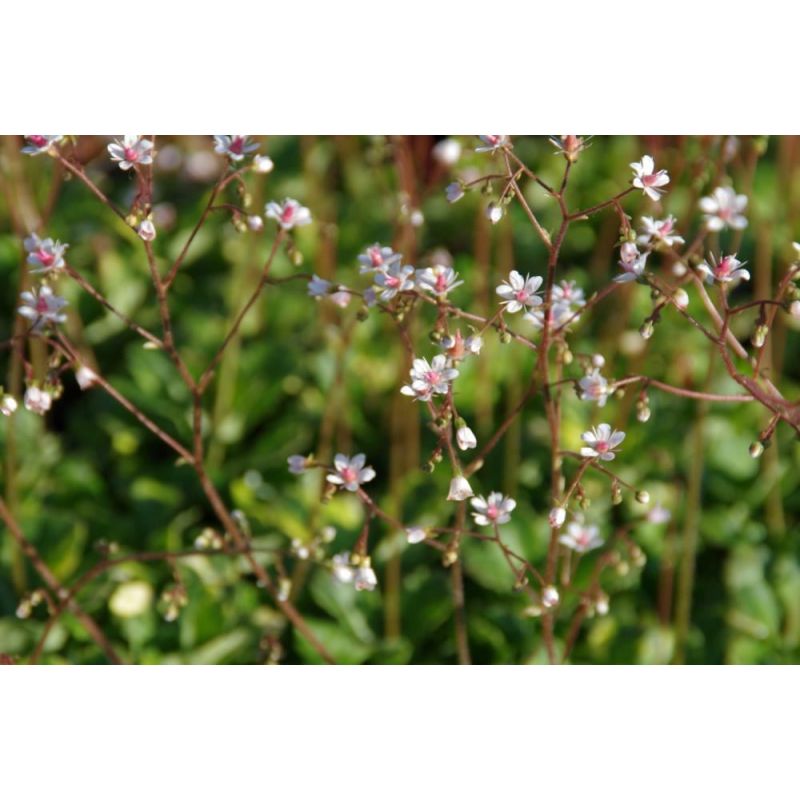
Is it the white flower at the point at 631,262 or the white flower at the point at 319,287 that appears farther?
the white flower at the point at 319,287

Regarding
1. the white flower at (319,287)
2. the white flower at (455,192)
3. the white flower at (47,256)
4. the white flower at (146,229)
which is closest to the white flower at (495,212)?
the white flower at (455,192)

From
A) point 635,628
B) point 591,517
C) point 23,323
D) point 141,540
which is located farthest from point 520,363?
point 23,323

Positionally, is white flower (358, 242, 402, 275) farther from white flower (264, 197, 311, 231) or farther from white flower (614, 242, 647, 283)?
white flower (614, 242, 647, 283)

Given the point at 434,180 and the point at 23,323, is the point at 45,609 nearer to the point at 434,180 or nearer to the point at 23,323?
the point at 23,323

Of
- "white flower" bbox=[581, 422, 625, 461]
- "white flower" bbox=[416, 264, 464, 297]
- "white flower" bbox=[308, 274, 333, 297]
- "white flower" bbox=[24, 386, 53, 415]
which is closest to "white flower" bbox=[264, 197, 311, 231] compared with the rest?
"white flower" bbox=[308, 274, 333, 297]

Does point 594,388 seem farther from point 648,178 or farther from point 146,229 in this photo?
point 146,229

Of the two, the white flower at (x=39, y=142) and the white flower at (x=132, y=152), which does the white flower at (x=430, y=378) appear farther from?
the white flower at (x=39, y=142)

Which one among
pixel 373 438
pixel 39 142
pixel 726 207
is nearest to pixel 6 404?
pixel 39 142
